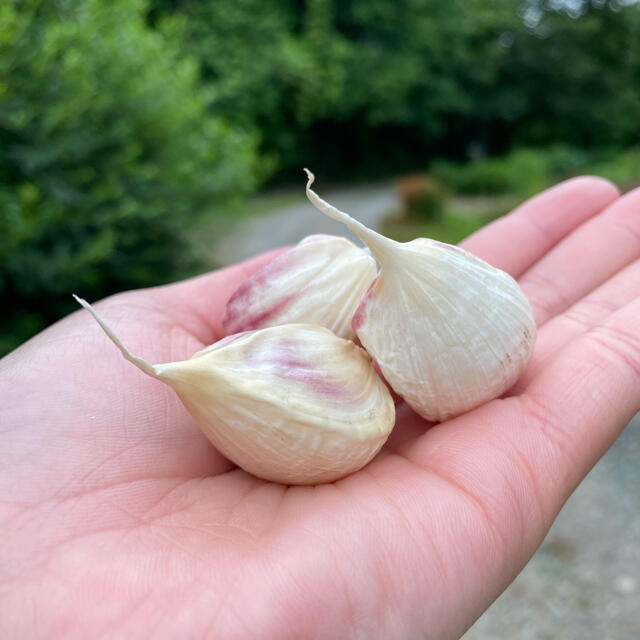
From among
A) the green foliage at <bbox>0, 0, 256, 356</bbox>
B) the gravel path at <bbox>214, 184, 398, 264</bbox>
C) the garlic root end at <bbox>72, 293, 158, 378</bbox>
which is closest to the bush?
the gravel path at <bbox>214, 184, 398, 264</bbox>

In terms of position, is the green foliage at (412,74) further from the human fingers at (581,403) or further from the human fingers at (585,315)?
the human fingers at (581,403)

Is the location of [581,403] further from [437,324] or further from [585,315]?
[585,315]

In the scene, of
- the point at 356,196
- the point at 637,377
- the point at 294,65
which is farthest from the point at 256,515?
the point at 356,196

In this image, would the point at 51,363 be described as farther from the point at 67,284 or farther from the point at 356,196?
the point at 356,196

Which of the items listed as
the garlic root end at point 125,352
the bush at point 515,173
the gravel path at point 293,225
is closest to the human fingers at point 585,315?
the garlic root end at point 125,352

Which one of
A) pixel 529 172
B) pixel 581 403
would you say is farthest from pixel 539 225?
pixel 529 172
